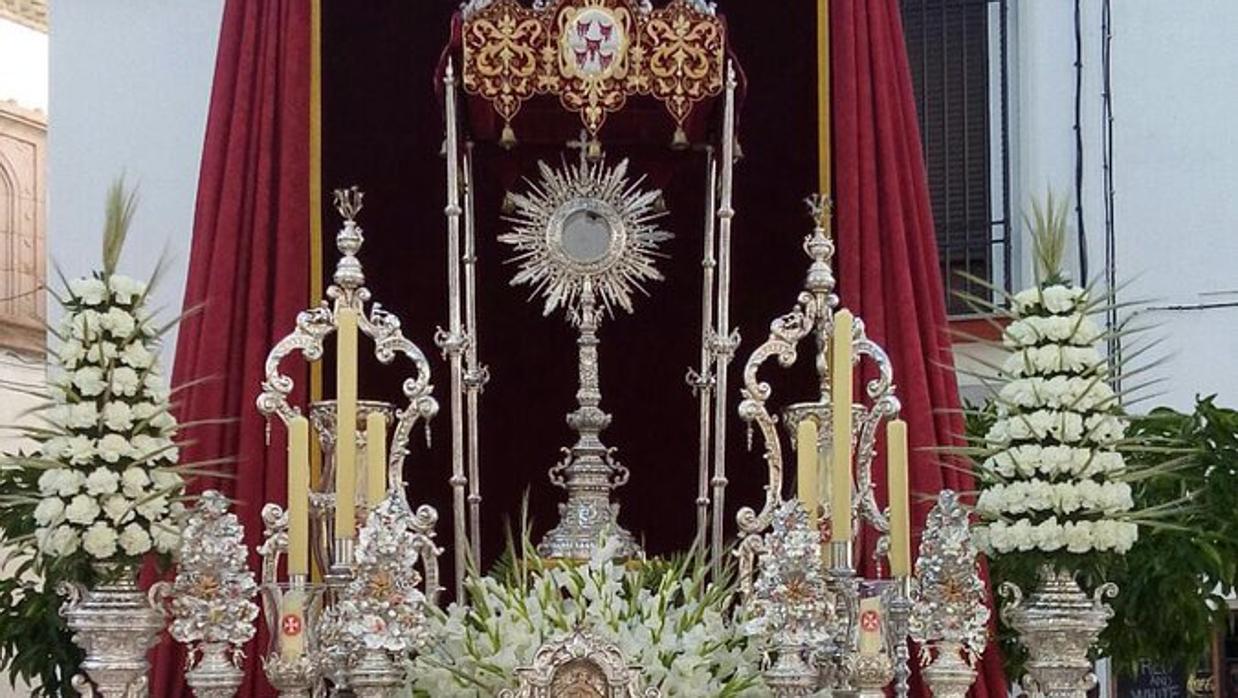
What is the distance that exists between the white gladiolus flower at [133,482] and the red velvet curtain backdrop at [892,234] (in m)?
1.49

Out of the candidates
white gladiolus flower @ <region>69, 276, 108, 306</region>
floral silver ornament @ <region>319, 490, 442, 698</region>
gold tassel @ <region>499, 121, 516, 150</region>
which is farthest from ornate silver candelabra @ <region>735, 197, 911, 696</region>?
white gladiolus flower @ <region>69, 276, 108, 306</region>

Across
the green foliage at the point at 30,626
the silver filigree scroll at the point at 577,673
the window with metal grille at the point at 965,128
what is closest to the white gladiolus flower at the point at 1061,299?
the silver filigree scroll at the point at 577,673

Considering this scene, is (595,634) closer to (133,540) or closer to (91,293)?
(133,540)

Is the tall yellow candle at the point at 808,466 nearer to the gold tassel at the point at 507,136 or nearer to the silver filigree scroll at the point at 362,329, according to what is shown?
the silver filigree scroll at the point at 362,329

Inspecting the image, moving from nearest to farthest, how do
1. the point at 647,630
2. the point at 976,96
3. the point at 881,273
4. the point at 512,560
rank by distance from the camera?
1. the point at 647,630
2. the point at 512,560
3. the point at 881,273
4. the point at 976,96

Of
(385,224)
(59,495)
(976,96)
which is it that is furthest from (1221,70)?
(59,495)

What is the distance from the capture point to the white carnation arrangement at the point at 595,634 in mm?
2938

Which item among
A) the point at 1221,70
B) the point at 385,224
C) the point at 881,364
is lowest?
the point at 881,364

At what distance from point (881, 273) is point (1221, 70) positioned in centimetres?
230

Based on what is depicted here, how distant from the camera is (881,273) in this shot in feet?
13.4

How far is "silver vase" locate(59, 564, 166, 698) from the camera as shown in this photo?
3.04 metres

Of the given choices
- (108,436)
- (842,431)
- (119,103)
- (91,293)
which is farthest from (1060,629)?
(119,103)

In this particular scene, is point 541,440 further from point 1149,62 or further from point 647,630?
point 1149,62

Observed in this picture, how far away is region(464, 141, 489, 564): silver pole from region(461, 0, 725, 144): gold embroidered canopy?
0.32 metres
